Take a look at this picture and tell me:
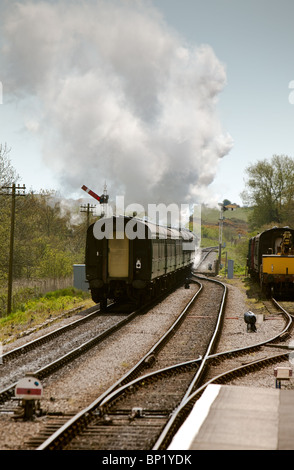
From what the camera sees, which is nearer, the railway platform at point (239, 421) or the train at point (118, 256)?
the railway platform at point (239, 421)

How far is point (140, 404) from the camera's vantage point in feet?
31.6

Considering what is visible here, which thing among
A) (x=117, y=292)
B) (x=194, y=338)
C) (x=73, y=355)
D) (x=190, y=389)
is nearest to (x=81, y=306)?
(x=117, y=292)

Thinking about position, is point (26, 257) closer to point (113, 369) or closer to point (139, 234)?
point (139, 234)

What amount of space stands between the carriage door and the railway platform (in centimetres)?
1256

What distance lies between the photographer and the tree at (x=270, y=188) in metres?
70.4

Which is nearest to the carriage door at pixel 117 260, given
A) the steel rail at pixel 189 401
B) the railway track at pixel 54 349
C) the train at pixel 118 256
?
the train at pixel 118 256

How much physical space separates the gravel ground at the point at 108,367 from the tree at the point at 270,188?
166 ft

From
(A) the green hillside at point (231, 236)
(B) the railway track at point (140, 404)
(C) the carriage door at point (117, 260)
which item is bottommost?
(B) the railway track at point (140, 404)

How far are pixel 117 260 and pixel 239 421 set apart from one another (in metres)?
14.6

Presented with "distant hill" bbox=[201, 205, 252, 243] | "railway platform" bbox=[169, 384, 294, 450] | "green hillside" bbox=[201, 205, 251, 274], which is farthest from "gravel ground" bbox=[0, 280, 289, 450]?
"distant hill" bbox=[201, 205, 252, 243]

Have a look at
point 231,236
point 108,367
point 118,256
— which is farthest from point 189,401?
point 231,236

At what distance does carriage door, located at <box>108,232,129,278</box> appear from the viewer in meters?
22.0

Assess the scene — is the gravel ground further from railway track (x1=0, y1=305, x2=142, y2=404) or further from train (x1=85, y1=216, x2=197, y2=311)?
train (x1=85, y1=216, x2=197, y2=311)

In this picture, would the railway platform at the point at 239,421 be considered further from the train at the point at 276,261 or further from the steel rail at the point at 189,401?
the train at the point at 276,261
